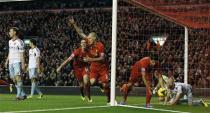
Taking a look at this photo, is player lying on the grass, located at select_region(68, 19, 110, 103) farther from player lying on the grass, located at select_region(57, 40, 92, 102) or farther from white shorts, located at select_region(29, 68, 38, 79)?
white shorts, located at select_region(29, 68, 38, 79)

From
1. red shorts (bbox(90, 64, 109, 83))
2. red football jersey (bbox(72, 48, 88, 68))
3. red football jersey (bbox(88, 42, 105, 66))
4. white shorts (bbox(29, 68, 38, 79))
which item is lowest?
white shorts (bbox(29, 68, 38, 79))

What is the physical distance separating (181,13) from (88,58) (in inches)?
113

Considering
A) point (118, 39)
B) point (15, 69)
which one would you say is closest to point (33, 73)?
point (15, 69)

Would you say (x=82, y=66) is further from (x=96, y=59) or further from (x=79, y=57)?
(x=96, y=59)

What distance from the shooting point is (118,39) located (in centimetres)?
2389

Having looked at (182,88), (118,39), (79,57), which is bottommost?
(182,88)

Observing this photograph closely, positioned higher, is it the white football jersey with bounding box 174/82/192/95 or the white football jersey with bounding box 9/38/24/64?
the white football jersey with bounding box 9/38/24/64

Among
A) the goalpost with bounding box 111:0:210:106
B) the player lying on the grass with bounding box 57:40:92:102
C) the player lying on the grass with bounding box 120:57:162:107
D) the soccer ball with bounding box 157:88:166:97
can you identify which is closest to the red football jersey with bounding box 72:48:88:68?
the player lying on the grass with bounding box 57:40:92:102

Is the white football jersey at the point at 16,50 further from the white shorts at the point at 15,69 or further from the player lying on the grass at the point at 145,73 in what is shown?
the player lying on the grass at the point at 145,73

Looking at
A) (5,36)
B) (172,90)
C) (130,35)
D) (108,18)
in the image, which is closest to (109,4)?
(108,18)

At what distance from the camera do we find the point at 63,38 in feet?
115

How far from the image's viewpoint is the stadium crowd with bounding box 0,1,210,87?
22.0 m

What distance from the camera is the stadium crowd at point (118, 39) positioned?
21969 mm

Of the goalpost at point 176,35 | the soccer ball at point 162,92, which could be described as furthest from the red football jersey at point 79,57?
the soccer ball at point 162,92
